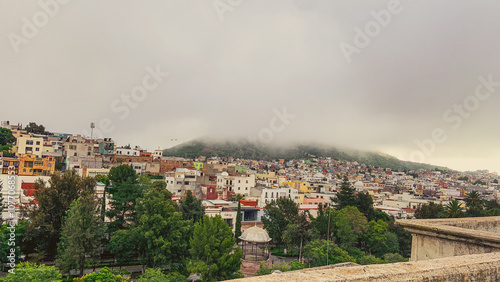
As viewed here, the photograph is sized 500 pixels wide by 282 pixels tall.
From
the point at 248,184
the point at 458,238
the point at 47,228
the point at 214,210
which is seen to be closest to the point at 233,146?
the point at 248,184

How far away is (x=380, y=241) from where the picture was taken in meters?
28.1

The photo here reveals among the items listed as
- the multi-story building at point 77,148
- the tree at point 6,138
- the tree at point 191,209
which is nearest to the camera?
the tree at point 191,209

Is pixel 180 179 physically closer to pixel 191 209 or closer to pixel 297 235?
pixel 191 209

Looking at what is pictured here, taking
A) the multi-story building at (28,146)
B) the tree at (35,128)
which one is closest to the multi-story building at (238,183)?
the multi-story building at (28,146)

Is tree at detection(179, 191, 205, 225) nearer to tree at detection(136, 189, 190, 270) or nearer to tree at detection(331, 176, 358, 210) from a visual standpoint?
tree at detection(136, 189, 190, 270)

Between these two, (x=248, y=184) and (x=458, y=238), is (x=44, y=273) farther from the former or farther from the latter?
(x=248, y=184)

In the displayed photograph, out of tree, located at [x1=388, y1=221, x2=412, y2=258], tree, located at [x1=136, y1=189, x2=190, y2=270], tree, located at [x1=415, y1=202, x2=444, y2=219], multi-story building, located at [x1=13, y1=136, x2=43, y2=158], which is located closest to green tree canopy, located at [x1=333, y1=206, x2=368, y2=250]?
tree, located at [x1=388, y1=221, x2=412, y2=258]

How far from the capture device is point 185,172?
153 ft

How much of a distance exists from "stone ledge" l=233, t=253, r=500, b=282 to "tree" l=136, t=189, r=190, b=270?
1850 centimetres

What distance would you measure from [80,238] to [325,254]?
15371 mm

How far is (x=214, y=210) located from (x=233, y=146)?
122 m

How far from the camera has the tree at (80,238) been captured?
61.4ft

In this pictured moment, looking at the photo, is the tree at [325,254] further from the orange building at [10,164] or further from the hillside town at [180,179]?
the orange building at [10,164]

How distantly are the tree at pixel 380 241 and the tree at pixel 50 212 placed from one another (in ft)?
79.3
